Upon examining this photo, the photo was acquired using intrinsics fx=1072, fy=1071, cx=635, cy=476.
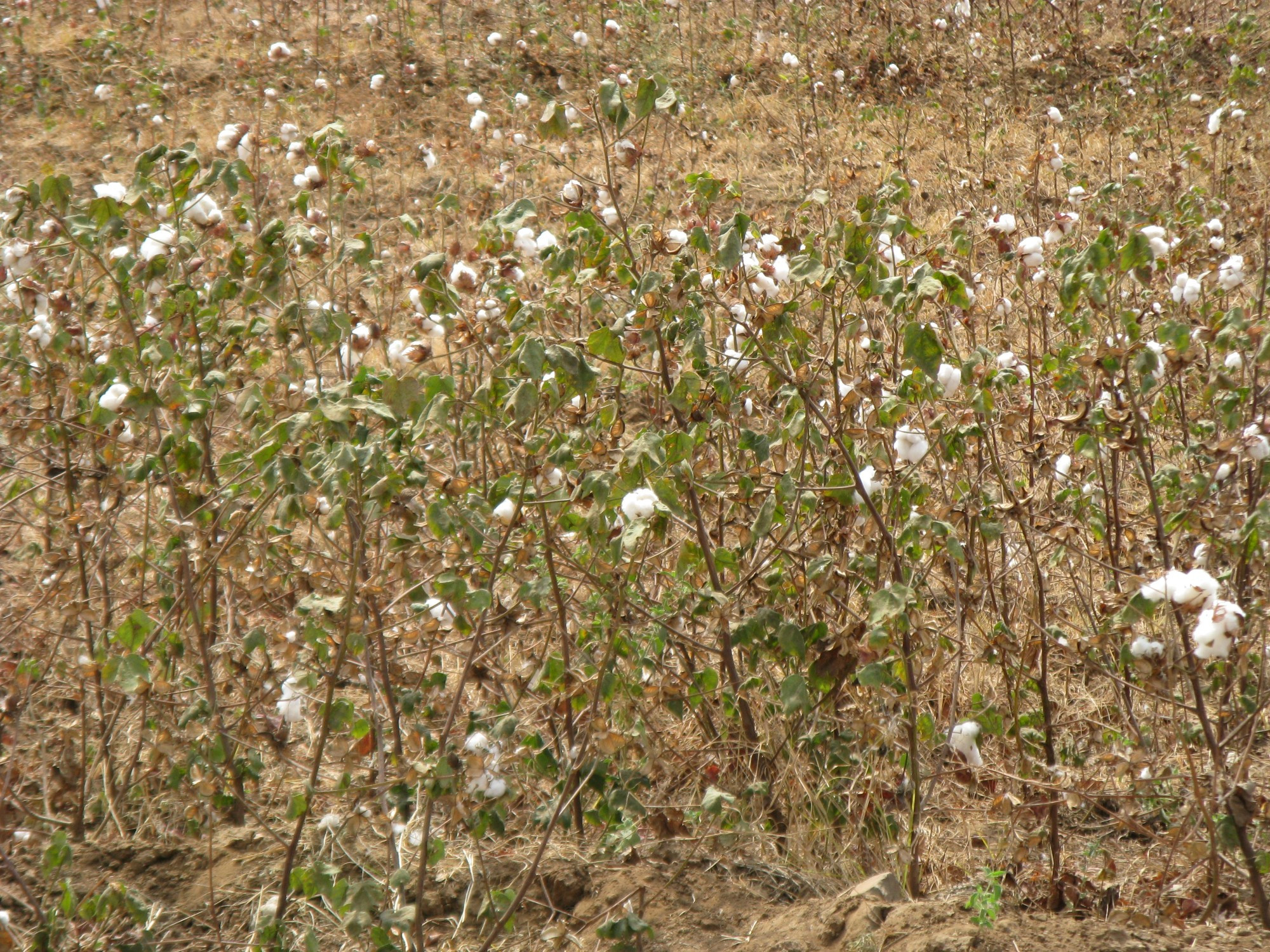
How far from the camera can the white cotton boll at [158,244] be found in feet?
8.41

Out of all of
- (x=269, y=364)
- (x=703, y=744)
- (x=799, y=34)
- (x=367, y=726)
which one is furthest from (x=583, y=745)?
(x=799, y=34)

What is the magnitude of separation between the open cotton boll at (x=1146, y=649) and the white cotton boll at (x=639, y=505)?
3.65ft

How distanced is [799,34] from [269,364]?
6573 millimetres

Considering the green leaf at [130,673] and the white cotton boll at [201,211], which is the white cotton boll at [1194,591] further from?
the white cotton boll at [201,211]

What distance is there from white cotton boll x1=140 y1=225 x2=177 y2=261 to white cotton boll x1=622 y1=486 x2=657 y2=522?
1.42m

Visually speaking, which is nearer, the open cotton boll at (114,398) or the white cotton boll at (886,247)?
the open cotton boll at (114,398)

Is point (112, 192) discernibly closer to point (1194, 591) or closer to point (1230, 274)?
point (1194, 591)

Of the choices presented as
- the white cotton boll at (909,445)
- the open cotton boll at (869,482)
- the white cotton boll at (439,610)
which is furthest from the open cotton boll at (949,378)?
the white cotton boll at (439,610)

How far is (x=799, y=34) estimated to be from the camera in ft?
32.6

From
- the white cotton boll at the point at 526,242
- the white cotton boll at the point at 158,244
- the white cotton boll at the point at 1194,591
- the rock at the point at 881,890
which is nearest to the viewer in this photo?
the white cotton boll at the point at 1194,591

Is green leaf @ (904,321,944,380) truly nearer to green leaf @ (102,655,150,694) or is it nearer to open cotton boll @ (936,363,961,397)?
open cotton boll @ (936,363,961,397)

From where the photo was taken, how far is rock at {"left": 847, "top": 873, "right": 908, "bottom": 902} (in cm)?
231

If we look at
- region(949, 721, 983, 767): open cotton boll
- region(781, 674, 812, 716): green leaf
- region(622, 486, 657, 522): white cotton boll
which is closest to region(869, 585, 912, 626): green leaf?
region(781, 674, 812, 716): green leaf

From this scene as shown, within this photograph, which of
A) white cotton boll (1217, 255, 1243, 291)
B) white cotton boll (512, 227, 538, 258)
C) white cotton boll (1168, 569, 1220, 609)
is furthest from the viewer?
white cotton boll (1217, 255, 1243, 291)
